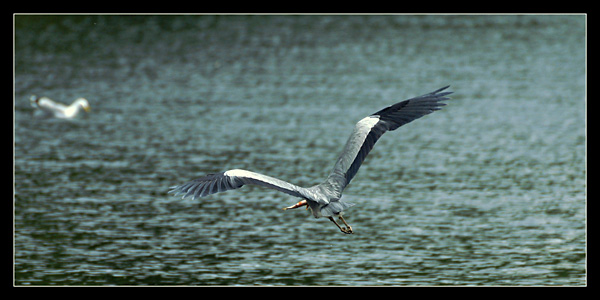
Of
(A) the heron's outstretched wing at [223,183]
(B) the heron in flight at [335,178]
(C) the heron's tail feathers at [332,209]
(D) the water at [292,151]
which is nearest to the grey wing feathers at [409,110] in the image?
(B) the heron in flight at [335,178]

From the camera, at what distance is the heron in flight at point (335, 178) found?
922cm

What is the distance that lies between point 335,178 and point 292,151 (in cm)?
1126

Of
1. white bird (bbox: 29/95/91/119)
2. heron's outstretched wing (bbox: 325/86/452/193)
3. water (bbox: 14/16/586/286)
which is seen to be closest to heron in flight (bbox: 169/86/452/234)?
heron's outstretched wing (bbox: 325/86/452/193)

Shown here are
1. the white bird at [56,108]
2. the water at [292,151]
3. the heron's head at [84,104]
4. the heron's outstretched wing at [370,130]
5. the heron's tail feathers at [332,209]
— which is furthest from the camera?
the heron's head at [84,104]

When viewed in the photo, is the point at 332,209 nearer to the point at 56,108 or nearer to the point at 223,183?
the point at 223,183

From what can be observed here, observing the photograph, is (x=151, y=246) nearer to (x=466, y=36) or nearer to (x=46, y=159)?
(x=46, y=159)

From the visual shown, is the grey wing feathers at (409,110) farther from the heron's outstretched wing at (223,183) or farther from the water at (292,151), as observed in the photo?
the water at (292,151)

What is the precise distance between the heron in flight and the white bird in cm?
1564

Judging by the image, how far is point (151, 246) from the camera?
1517 centimetres

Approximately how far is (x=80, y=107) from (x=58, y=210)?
858 centimetres

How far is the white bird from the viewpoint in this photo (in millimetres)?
24594

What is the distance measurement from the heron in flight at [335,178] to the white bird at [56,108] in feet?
51.3

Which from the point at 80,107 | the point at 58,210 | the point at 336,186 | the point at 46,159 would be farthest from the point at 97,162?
the point at 336,186

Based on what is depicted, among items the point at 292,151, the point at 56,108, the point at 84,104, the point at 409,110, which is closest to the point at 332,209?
the point at 409,110
